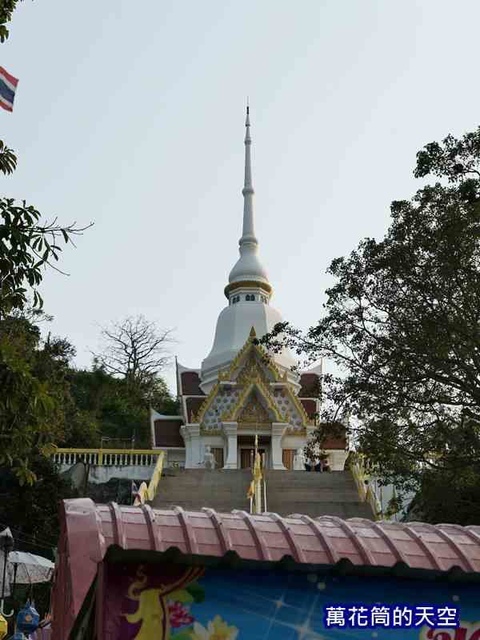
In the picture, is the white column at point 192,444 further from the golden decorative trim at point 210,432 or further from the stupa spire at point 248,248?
the stupa spire at point 248,248

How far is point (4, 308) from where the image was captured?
788 cm

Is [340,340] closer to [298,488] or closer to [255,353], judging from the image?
[298,488]

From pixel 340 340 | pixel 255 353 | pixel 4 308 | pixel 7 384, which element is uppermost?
pixel 255 353

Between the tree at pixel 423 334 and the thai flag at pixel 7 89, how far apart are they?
6.22 m

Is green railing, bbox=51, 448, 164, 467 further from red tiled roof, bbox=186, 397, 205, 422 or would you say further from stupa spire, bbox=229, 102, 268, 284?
stupa spire, bbox=229, 102, 268, 284

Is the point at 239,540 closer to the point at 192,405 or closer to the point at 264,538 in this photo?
the point at 264,538

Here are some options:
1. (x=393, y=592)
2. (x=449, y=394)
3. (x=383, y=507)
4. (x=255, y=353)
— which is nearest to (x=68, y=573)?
(x=393, y=592)

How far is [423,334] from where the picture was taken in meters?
13.2

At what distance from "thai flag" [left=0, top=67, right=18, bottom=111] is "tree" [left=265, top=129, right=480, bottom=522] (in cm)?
622

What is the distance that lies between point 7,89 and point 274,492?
14.1 m

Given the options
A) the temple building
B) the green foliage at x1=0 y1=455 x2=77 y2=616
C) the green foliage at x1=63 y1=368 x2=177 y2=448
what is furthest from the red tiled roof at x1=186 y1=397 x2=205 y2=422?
the green foliage at x1=0 y1=455 x2=77 y2=616

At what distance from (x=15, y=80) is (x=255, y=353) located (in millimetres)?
21755

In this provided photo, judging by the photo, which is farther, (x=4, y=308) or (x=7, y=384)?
(x=4, y=308)

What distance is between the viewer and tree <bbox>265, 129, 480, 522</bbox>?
1302 centimetres
